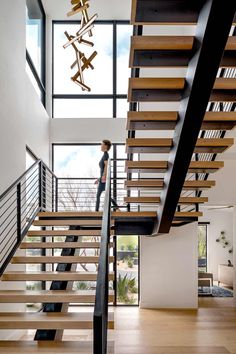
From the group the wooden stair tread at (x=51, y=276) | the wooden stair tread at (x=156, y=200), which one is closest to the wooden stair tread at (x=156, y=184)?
the wooden stair tread at (x=156, y=200)

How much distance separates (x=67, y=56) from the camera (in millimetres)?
10930

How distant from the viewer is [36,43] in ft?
32.8

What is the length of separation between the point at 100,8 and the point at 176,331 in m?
7.67

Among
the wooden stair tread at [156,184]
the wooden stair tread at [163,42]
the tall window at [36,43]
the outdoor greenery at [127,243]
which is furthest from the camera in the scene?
the outdoor greenery at [127,243]

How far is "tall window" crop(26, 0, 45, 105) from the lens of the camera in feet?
A: 29.5

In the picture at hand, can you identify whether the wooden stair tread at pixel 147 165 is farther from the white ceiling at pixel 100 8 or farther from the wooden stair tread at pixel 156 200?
the white ceiling at pixel 100 8

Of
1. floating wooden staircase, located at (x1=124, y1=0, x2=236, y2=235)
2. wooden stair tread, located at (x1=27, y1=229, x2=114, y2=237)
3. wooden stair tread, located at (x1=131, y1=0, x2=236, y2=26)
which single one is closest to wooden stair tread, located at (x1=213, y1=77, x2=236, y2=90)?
floating wooden staircase, located at (x1=124, y1=0, x2=236, y2=235)

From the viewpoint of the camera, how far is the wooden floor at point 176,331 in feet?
22.1

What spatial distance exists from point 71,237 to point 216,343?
3.01m

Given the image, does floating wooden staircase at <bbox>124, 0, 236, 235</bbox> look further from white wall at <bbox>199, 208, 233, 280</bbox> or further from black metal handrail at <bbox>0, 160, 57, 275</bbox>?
white wall at <bbox>199, 208, 233, 280</bbox>

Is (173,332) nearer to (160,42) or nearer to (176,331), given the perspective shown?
(176,331)

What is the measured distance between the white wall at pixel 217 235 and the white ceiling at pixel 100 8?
8627mm

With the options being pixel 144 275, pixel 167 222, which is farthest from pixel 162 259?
pixel 167 222

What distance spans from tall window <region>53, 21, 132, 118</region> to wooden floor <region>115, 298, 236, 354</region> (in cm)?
483
